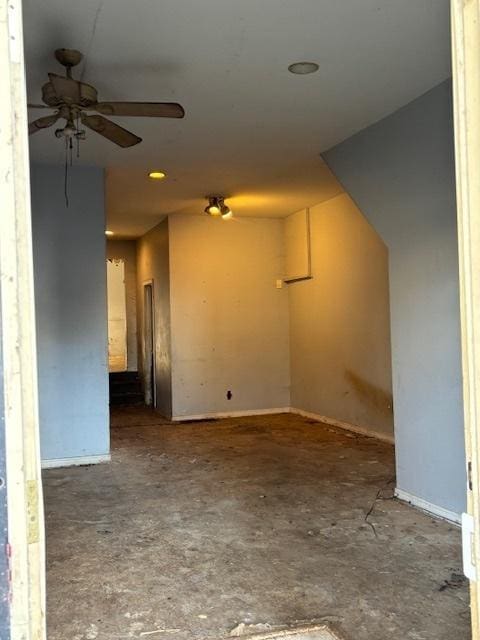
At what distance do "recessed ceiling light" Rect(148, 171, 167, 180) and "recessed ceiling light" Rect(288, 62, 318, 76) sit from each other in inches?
91.8

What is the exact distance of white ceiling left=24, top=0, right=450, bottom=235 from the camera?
102 inches

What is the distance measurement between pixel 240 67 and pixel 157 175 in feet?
7.76

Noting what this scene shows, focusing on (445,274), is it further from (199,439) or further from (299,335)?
(299,335)

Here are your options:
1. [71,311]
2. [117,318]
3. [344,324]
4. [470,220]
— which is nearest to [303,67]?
[470,220]

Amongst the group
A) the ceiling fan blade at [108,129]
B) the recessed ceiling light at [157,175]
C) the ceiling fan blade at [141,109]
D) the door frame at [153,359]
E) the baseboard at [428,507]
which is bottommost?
the baseboard at [428,507]

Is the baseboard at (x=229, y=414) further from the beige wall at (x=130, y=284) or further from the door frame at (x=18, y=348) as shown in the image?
the door frame at (x=18, y=348)

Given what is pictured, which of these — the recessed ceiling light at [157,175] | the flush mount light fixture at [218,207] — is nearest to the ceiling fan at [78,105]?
the recessed ceiling light at [157,175]

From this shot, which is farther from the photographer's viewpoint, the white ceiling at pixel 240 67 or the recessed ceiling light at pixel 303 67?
the recessed ceiling light at pixel 303 67

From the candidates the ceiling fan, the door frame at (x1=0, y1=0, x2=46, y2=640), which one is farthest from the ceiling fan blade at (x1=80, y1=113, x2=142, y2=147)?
the door frame at (x1=0, y1=0, x2=46, y2=640)

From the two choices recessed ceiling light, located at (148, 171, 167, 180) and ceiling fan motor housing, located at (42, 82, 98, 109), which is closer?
ceiling fan motor housing, located at (42, 82, 98, 109)

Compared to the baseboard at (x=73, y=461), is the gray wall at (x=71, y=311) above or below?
above

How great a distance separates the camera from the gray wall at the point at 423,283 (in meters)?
3.43

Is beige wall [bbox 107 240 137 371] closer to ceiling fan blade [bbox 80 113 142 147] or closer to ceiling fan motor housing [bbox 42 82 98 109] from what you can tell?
ceiling fan blade [bbox 80 113 142 147]

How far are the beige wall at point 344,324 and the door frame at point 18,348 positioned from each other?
4.86m
